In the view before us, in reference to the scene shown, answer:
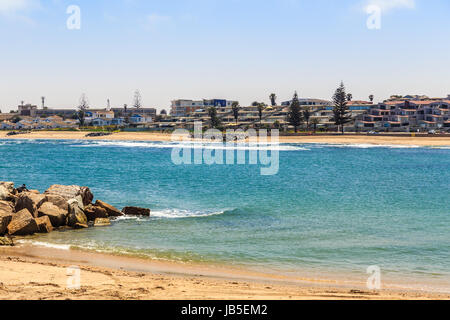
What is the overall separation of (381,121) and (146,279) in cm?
13822

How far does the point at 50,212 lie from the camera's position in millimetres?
22000

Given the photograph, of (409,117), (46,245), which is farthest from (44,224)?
(409,117)

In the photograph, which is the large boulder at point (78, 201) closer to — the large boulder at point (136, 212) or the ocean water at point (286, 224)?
the ocean water at point (286, 224)

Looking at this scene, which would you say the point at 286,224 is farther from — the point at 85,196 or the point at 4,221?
the point at 4,221

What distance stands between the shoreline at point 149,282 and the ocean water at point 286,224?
44.0 inches

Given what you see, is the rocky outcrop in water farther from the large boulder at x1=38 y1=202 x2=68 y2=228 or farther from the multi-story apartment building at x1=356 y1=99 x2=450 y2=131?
the multi-story apartment building at x1=356 y1=99 x2=450 y2=131

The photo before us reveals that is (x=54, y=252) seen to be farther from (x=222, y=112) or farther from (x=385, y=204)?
(x=222, y=112)

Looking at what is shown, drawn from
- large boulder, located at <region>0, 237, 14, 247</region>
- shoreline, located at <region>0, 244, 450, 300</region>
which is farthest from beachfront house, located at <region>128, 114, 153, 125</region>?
shoreline, located at <region>0, 244, 450, 300</region>

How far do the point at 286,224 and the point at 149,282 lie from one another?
11.6 metres

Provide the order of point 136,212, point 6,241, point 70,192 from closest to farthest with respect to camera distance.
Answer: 1. point 6,241
2. point 70,192
3. point 136,212

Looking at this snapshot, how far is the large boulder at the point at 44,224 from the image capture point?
68.8ft

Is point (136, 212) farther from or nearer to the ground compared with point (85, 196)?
nearer to the ground

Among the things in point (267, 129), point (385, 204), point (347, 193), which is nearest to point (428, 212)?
point (385, 204)

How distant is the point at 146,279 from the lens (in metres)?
13.6
